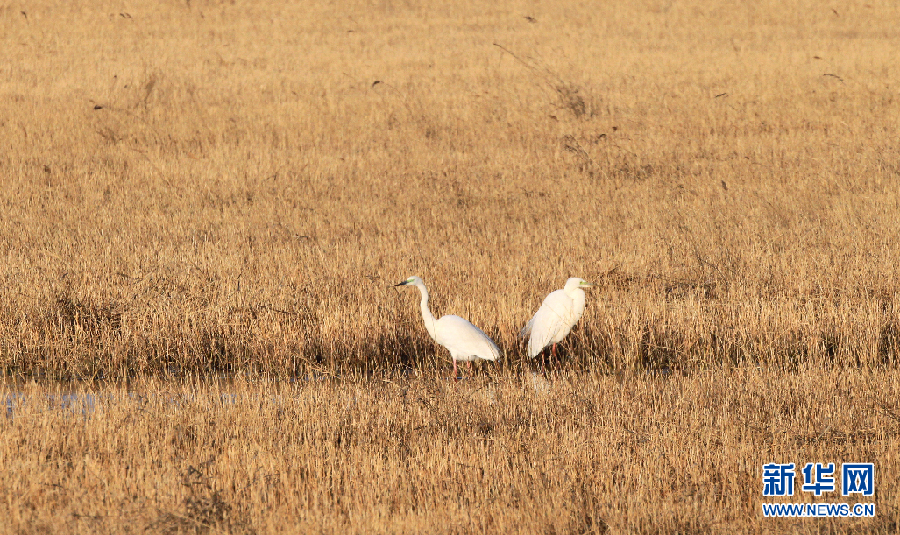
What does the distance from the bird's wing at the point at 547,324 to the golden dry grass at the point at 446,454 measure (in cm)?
65

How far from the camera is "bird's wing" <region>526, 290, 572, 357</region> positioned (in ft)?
25.8

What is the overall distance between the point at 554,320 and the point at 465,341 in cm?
77

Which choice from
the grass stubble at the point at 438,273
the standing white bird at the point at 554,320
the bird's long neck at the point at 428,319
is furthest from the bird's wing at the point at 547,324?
the bird's long neck at the point at 428,319

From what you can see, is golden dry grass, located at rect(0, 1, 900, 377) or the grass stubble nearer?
the grass stubble

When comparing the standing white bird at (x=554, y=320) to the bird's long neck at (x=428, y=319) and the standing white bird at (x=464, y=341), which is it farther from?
the bird's long neck at (x=428, y=319)

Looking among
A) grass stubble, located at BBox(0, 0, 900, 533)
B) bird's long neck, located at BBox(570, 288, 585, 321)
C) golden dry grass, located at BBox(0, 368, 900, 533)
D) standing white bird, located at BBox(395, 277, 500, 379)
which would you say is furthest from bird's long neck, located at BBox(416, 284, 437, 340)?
bird's long neck, located at BBox(570, 288, 585, 321)

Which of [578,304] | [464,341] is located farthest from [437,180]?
[464,341]

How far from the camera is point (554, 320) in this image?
7.89m

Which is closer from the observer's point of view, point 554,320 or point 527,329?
point 554,320

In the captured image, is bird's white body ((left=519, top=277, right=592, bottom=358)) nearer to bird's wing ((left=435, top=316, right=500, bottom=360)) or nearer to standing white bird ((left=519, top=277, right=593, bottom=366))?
standing white bird ((left=519, top=277, right=593, bottom=366))

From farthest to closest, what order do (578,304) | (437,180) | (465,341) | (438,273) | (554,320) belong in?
(437,180), (438,273), (578,304), (554,320), (465,341)

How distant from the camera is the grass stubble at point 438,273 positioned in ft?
17.4

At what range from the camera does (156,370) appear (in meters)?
8.06

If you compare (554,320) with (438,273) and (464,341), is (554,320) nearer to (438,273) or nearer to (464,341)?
(464,341)
